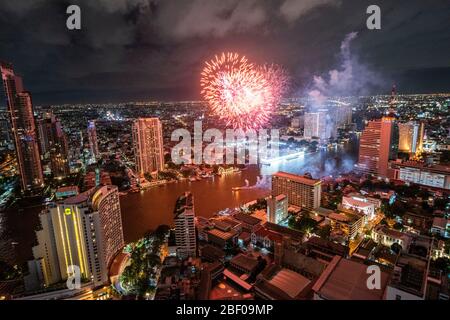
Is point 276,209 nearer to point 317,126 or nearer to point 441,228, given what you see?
point 441,228

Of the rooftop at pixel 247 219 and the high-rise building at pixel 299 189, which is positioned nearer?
the rooftop at pixel 247 219

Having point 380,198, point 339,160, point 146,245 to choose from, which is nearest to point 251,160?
point 339,160

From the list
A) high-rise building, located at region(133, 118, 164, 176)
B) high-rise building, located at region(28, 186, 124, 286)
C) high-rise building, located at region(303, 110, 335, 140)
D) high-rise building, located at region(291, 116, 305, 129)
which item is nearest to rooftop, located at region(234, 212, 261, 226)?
high-rise building, located at region(28, 186, 124, 286)

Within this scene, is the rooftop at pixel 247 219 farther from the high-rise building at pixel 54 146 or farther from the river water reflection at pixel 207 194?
the high-rise building at pixel 54 146

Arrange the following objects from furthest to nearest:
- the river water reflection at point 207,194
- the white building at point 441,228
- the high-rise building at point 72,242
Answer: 1. the river water reflection at point 207,194
2. the white building at point 441,228
3. the high-rise building at point 72,242

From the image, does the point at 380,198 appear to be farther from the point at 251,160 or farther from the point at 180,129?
the point at 180,129

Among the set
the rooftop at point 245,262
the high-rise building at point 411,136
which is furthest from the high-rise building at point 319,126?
the rooftop at point 245,262
